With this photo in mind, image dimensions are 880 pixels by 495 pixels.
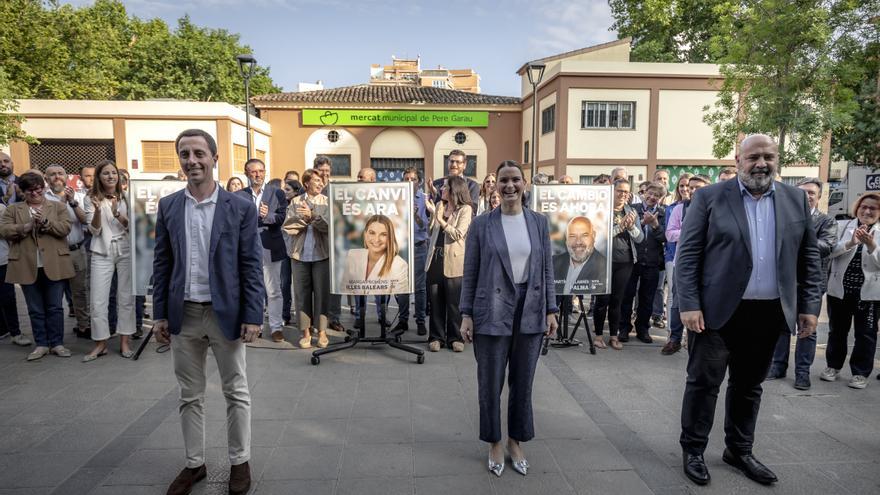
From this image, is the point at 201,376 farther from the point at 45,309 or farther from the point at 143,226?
the point at 45,309

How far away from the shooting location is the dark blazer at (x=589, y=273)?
20.3 feet

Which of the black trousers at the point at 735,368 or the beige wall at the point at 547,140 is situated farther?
the beige wall at the point at 547,140

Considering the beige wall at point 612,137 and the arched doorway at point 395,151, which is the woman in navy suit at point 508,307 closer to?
the beige wall at point 612,137

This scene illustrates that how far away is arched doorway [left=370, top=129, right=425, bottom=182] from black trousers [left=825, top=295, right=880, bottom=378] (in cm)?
2319

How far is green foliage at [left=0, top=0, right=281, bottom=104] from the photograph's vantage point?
23.9 metres

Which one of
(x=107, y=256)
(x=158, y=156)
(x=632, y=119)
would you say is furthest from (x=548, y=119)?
(x=107, y=256)

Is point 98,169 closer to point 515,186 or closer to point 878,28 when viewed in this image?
point 515,186

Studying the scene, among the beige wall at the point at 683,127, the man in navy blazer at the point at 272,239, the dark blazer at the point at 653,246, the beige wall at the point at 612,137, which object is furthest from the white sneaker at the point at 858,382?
the beige wall at the point at 683,127

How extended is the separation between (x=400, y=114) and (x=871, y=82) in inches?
775

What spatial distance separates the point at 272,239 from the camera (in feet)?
21.7

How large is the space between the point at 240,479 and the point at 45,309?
4345 millimetres

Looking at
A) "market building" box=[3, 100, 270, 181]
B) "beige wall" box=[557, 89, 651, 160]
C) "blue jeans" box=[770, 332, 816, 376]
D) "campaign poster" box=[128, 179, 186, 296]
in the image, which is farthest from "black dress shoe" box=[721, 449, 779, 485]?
"market building" box=[3, 100, 270, 181]

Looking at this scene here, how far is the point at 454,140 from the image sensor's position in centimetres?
2786

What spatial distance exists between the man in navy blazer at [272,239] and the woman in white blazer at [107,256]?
1.37 meters
